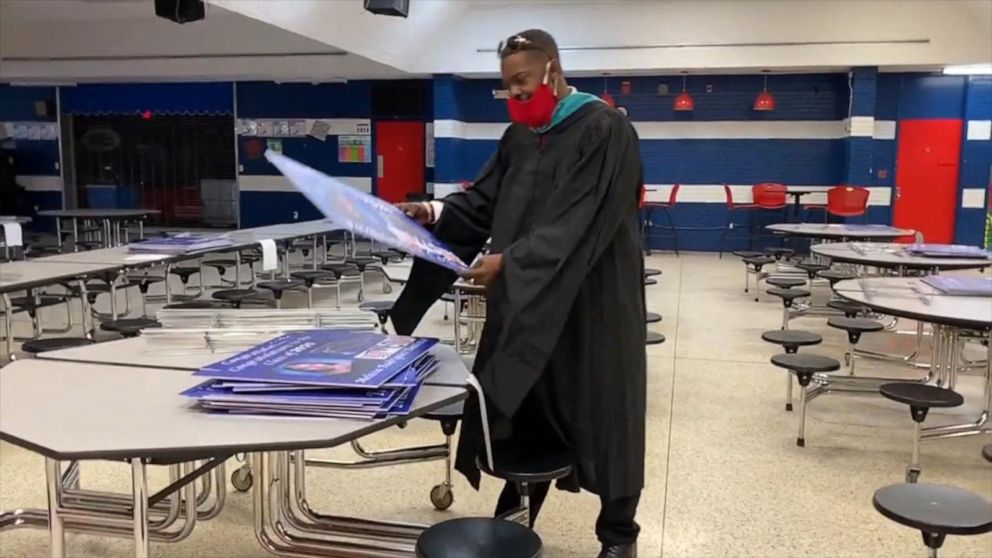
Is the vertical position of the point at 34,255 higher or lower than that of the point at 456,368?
lower

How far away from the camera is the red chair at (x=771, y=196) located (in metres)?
Result: 11.8

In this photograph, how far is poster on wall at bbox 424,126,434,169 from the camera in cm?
1388

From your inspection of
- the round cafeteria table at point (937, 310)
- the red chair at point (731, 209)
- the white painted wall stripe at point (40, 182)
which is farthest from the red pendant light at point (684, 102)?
the white painted wall stripe at point (40, 182)

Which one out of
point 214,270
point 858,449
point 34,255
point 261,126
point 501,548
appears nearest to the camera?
point 501,548

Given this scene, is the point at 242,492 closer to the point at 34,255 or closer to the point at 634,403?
the point at 634,403

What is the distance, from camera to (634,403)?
2.33 meters

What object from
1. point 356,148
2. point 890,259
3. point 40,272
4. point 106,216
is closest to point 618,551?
point 890,259

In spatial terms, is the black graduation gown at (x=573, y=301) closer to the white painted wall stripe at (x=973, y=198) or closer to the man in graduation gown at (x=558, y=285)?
the man in graduation gown at (x=558, y=285)

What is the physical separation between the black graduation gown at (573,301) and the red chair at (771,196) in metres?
10.1

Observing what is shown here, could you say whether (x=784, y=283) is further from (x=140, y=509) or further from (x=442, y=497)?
(x=140, y=509)

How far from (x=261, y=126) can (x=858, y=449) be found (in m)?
12.4

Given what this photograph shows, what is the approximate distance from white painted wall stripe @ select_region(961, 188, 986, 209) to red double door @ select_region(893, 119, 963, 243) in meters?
0.12

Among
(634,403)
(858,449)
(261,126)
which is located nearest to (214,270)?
(261,126)

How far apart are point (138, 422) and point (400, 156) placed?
42.1ft
